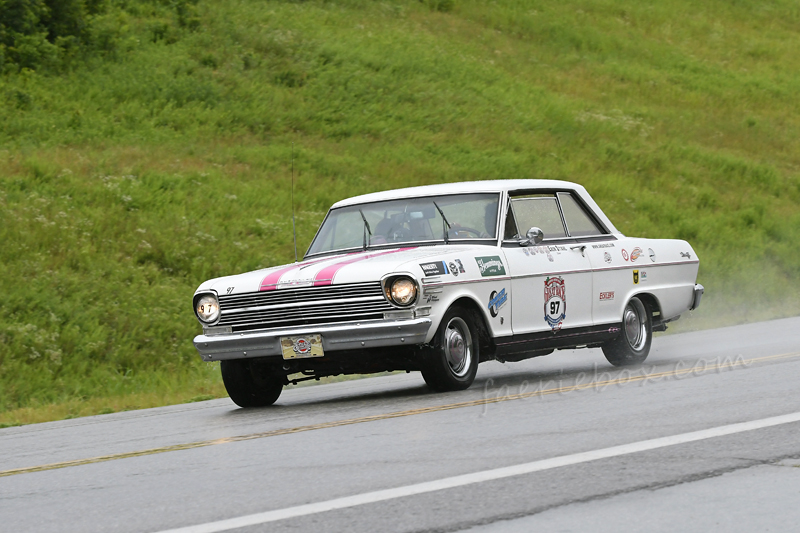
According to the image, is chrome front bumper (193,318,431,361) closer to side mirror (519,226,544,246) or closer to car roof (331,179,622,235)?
side mirror (519,226,544,246)

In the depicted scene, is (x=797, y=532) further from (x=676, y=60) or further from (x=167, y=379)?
(x=676, y=60)

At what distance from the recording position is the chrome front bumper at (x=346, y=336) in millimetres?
8422

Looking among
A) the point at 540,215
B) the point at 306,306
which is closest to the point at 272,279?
the point at 306,306

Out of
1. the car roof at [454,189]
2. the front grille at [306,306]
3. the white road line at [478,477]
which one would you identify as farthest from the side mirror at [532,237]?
the white road line at [478,477]

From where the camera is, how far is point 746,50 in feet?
155

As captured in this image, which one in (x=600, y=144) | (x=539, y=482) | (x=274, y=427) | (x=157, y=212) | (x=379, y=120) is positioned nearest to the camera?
(x=539, y=482)

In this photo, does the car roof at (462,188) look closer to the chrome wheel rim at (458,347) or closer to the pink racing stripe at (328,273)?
the pink racing stripe at (328,273)

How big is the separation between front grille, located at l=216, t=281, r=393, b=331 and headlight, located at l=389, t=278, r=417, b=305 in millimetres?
80

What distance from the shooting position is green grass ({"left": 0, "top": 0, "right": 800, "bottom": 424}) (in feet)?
51.7

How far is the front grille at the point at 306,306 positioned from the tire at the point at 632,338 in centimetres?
309

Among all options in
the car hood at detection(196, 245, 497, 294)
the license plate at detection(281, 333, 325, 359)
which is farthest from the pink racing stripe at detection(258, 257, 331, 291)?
the license plate at detection(281, 333, 325, 359)

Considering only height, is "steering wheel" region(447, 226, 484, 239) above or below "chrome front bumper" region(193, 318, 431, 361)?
above

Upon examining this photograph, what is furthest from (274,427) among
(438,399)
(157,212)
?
(157,212)

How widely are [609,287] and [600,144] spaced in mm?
22250
